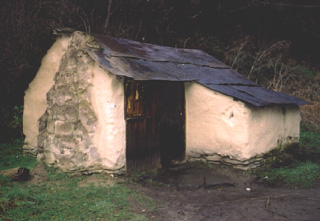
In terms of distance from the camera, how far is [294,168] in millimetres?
7160

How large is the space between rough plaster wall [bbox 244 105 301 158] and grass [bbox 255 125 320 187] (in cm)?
34

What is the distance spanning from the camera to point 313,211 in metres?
4.66

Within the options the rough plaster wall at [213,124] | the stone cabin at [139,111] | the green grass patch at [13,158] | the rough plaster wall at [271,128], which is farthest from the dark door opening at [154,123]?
the green grass patch at [13,158]

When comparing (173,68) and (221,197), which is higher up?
(173,68)

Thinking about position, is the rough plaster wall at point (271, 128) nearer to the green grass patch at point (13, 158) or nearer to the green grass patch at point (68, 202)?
the green grass patch at point (68, 202)

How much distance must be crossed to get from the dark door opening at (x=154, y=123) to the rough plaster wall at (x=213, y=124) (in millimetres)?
236

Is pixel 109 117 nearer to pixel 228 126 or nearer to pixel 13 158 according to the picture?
pixel 228 126

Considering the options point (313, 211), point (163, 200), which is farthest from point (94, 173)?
point (313, 211)

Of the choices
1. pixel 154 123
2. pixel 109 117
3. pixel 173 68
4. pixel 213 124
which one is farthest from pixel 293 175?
pixel 109 117

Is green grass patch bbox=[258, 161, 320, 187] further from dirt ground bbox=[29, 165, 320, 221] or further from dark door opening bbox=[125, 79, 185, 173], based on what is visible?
dark door opening bbox=[125, 79, 185, 173]

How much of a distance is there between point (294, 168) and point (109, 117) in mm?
4491

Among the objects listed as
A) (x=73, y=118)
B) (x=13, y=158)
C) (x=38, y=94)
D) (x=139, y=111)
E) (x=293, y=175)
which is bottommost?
(x=13, y=158)

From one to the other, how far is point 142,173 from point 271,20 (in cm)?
1300

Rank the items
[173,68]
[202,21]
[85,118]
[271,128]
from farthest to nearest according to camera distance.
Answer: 1. [202,21]
2. [271,128]
3. [173,68]
4. [85,118]
